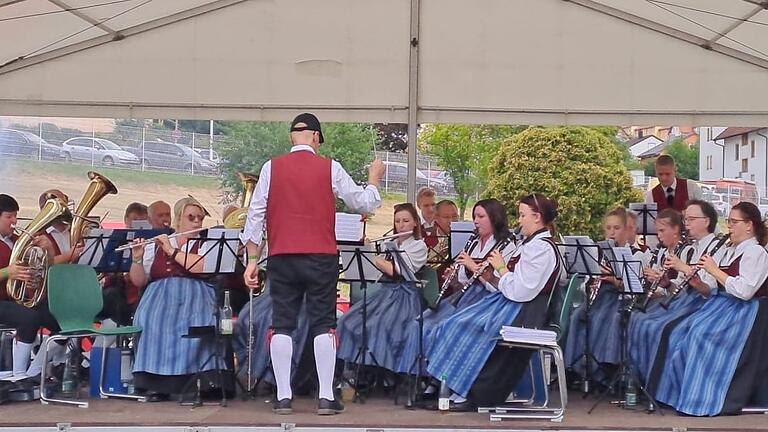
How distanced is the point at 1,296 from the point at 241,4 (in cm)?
372

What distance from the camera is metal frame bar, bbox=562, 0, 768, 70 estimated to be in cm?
839

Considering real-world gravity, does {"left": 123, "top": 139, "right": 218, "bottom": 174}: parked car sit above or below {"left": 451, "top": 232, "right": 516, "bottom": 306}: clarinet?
above

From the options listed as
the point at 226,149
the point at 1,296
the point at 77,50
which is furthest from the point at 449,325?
the point at 226,149

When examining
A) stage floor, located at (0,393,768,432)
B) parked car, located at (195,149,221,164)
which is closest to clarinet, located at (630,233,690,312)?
stage floor, located at (0,393,768,432)

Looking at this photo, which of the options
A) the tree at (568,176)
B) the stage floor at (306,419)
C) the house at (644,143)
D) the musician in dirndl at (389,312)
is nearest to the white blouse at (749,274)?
the stage floor at (306,419)

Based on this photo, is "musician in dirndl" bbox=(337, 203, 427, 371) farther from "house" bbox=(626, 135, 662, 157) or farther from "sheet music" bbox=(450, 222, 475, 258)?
"house" bbox=(626, 135, 662, 157)

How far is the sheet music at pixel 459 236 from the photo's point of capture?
6055 mm

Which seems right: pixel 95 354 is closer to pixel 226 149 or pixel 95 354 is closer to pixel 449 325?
pixel 449 325

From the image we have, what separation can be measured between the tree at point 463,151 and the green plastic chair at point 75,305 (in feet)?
60.8

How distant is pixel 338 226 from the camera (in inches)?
215

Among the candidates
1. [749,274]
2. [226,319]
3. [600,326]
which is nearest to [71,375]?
[226,319]

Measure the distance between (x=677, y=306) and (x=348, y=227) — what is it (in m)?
1.92

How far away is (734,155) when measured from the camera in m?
37.8

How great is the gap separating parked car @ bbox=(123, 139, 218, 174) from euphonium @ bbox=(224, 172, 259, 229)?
20454 mm
